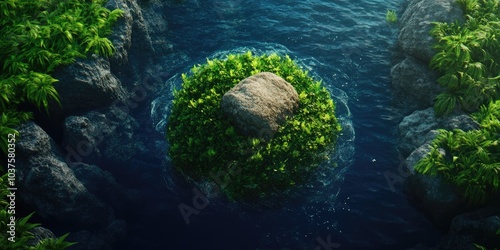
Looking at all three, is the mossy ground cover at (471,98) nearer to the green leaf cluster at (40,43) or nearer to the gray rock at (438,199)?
the gray rock at (438,199)

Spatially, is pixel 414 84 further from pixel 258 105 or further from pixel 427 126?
pixel 258 105

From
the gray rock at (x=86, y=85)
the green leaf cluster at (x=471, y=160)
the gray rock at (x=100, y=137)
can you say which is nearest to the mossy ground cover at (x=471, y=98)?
the green leaf cluster at (x=471, y=160)

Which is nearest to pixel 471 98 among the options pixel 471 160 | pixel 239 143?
pixel 471 160

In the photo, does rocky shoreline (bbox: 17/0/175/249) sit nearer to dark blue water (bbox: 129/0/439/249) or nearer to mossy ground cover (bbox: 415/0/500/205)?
dark blue water (bbox: 129/0/439/249)

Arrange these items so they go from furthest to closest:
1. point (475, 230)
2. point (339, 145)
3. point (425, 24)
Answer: point (425, 24), point (339, 145), point (475, 230)

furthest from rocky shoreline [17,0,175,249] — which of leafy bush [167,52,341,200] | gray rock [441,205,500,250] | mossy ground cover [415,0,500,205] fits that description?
mossy ground cover [415,0,500,205]

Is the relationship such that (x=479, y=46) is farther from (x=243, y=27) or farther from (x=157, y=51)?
(x=157, y=51)

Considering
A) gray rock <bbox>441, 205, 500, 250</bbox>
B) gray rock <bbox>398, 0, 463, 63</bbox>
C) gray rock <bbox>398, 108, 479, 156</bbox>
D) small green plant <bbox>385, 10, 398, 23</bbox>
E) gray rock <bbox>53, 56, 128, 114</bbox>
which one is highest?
gray rock <bbox>398, 0, 463, 63</bbox>
